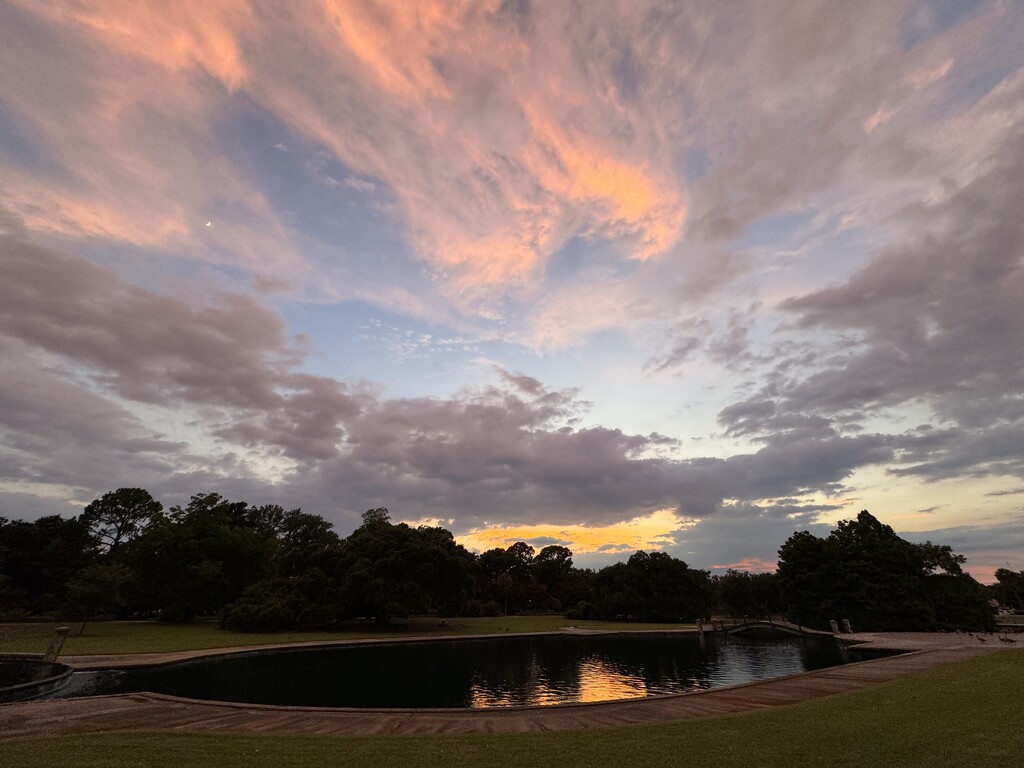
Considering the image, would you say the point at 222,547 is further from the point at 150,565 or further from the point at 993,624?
the point at 993,624

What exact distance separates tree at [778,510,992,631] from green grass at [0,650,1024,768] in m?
48.8

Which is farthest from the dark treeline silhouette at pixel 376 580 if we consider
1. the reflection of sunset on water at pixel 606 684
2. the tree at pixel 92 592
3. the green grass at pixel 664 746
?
the green grass at pixel 664 746

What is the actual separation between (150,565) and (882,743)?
7736 centimetres

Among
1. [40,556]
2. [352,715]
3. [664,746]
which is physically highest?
[40,556]

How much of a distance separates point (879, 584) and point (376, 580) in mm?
55685

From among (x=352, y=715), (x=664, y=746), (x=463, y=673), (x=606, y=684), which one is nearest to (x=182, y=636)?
(x=463, y=673)

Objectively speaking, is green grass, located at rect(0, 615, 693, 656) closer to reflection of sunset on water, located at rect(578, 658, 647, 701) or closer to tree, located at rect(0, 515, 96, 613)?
reflection of sunset on water, located at rect(578, 658, 647, 701)

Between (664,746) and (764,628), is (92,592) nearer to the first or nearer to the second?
(664,746)

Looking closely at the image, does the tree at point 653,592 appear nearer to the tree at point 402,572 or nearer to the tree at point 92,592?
the tree at point 402,572

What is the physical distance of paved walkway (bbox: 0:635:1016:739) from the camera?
1527 centimetres

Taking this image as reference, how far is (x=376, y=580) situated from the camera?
182ft

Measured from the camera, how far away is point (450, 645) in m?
48.1

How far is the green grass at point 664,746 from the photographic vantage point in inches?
408

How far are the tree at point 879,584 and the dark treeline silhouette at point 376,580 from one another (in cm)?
14
